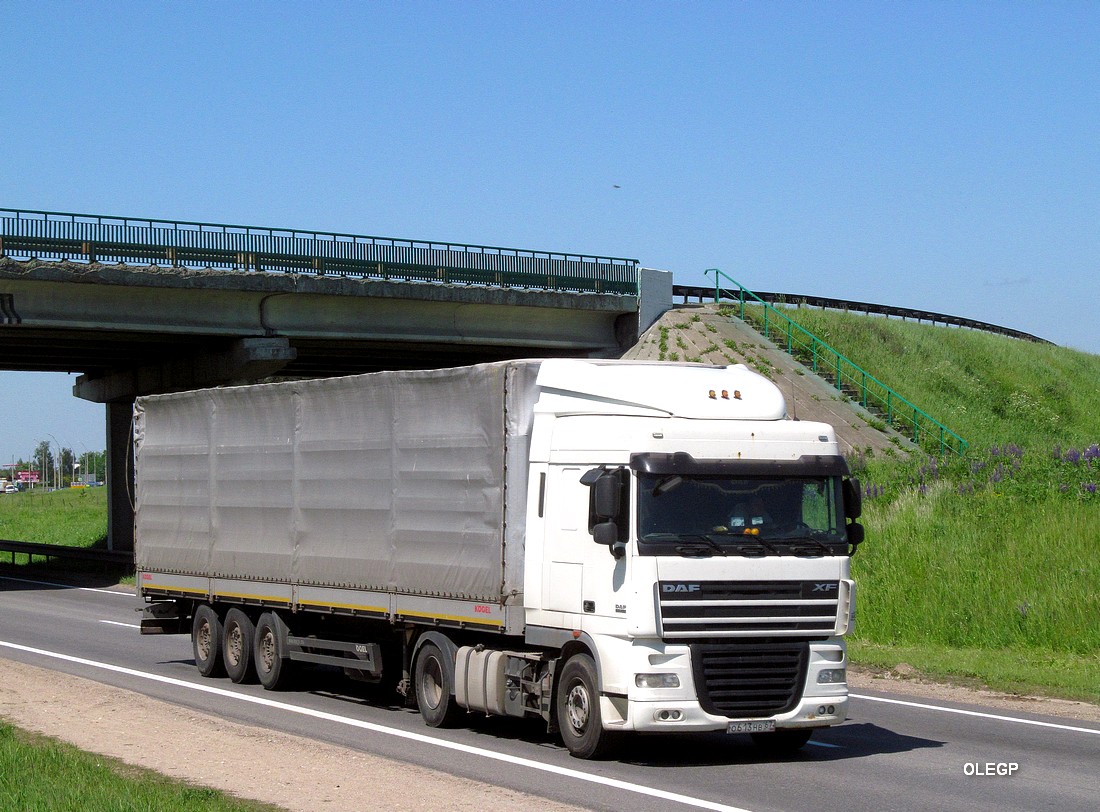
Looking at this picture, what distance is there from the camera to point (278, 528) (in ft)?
52.2

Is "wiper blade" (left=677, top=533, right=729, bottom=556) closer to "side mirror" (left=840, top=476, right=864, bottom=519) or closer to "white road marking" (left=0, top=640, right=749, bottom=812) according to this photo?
"side mirror" (left=840, top=476, right=864, bottom=519)

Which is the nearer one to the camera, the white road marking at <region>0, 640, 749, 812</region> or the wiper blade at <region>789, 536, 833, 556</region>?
the white road marking at <region>0, 640, 749, 812</region>

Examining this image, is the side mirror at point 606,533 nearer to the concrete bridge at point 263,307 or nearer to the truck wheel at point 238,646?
the truck wheel at point 238,646

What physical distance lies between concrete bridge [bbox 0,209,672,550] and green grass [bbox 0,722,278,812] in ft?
78.8

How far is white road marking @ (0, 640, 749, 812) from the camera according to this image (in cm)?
973

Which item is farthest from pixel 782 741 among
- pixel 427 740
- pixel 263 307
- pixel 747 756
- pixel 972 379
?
pixel 972 379

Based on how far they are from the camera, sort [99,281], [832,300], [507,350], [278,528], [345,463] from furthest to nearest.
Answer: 1. [832,300]
2. [507,350]
3. [99,281]
4. [278,528]
5. [345,463]

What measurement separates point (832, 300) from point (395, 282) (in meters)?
21.5

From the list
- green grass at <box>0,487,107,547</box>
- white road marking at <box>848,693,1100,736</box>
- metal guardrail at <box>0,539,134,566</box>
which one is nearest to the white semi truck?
white road marking at <box>848,693,1100,736</box>

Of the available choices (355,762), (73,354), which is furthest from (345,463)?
(73,354)

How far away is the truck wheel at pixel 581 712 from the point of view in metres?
11.0

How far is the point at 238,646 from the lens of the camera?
1684cm

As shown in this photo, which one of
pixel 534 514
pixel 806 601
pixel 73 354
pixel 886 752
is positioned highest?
pixel 73 354

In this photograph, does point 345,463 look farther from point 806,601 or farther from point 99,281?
point 99,281
